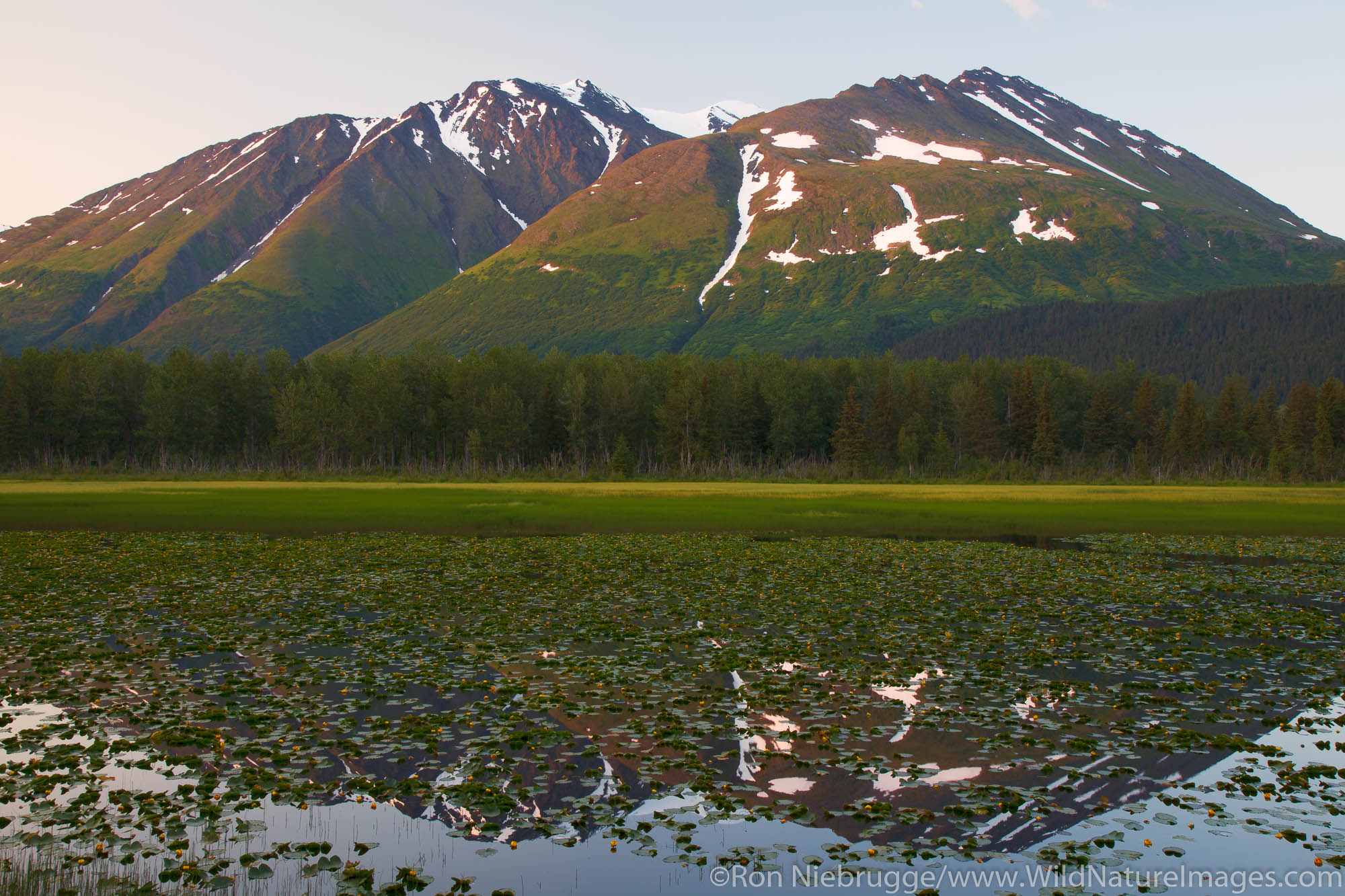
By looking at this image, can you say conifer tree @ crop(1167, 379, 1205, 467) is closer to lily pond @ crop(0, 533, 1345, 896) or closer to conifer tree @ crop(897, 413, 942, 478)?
conifer tree @ crop(897, 413, 942, 478)

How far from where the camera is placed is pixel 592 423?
140000mm

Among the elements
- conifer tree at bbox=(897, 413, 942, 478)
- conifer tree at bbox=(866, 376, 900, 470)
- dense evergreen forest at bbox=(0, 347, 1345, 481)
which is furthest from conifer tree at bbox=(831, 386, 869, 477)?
conifer tree at bbox=(897, 413, 942, 478)

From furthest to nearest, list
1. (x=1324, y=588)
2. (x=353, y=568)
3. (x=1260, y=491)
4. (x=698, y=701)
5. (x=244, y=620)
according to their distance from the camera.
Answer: (x=1260, y=491) < (x=353, y=568) < (x=1324, y=588) < (x=244, y=620) < (x=698, y=701)

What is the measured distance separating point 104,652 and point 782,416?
119809 mm

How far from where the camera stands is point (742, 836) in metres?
11.5

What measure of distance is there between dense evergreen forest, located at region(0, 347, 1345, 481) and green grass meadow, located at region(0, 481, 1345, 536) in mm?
30346

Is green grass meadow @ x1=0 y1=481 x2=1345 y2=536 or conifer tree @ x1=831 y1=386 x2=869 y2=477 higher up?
conifer tree @ x1=831 y1=386 x2=869 y2=477

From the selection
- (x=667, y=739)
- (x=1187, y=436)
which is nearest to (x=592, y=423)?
(x=1187, y=436)

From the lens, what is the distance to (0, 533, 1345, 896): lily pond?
10.8 m

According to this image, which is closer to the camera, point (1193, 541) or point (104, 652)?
point (104, 652)

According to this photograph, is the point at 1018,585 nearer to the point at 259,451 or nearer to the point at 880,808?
the point at 880,808

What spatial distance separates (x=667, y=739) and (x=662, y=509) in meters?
54.7

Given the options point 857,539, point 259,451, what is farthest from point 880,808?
point 259,451

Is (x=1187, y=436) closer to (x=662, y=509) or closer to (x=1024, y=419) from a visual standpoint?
(x=1024, y=419)
